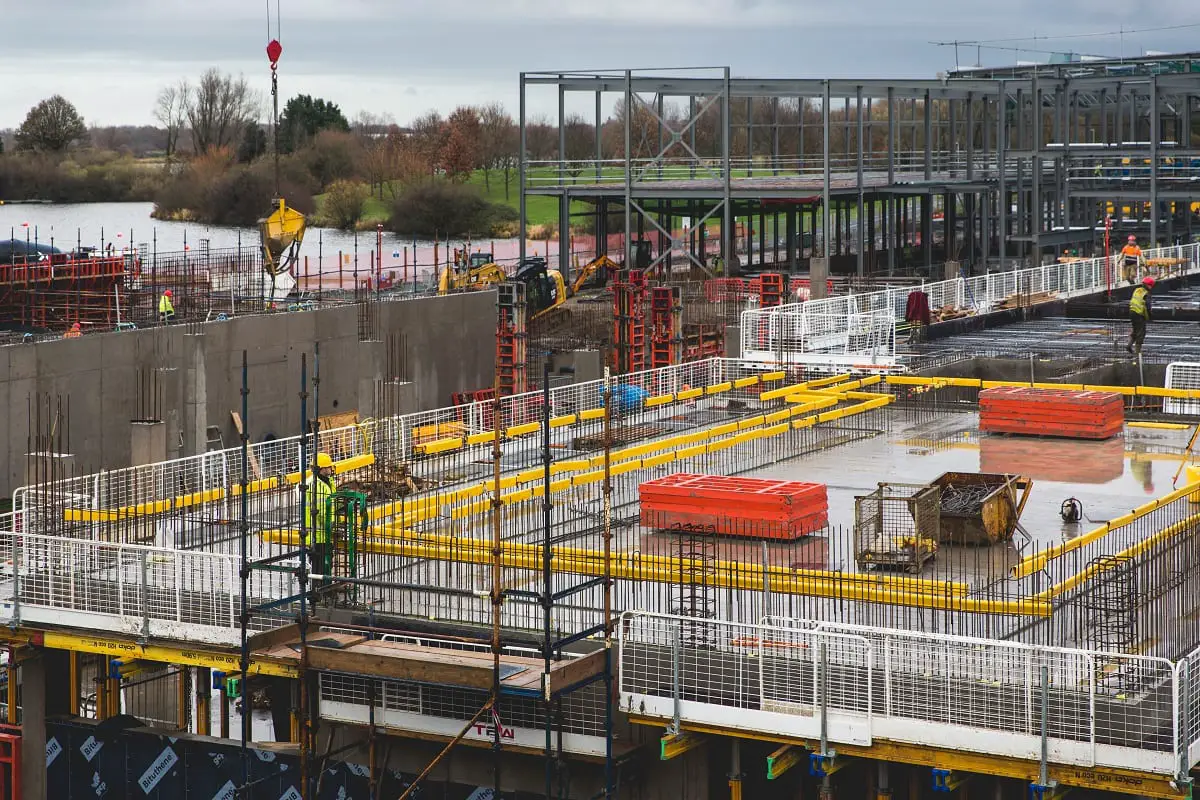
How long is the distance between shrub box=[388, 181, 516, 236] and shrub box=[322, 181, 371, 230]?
235 cm

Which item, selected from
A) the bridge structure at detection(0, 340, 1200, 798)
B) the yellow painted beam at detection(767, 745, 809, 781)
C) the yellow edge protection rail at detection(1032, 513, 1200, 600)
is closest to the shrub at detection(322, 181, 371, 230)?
the bridge structure at detection(0, 340, 1200, 798)

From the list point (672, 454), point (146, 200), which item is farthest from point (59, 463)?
point (146, 200)

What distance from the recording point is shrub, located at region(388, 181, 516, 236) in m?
119

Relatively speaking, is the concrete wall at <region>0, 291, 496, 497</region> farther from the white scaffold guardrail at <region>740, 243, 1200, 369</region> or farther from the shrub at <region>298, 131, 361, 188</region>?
the shrub at <region>298, 131, 361, 188</region>

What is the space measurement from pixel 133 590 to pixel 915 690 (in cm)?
1048

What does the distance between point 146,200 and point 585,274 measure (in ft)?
195

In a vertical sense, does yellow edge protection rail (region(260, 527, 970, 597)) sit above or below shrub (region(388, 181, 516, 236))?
below

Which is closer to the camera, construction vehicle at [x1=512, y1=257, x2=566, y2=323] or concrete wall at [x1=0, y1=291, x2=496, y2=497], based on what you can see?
concrete wall at [x1=0, y1=291, x2=496, y2=497]

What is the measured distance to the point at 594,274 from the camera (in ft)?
242

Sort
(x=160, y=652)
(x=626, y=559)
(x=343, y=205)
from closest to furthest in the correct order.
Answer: (x=160, y=652), (x=626, y=559), (x=343, y=205)

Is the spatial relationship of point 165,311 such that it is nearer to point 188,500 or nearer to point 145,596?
point 188,500

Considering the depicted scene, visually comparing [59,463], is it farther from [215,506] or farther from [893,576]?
[893,576]

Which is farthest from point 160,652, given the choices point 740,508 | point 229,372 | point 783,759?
point 229,372

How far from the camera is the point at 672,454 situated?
32.3 m
